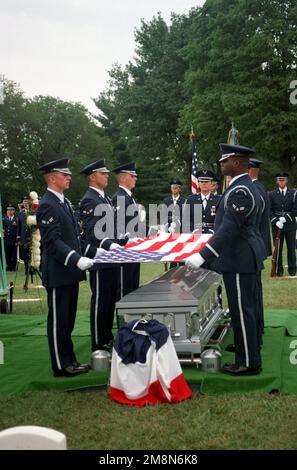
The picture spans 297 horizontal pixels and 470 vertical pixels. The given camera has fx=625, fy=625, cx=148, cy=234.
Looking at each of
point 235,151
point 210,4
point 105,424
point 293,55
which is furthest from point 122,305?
point 210,4

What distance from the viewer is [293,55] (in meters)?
27.3

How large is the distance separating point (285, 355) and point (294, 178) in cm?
2522

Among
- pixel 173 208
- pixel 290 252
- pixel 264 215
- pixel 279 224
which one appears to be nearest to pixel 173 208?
pixel 173 208

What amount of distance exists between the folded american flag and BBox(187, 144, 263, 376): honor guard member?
13.9 inches

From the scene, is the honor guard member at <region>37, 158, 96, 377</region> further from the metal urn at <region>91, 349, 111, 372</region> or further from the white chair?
the white chair

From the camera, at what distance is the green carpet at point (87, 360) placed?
4.83 m

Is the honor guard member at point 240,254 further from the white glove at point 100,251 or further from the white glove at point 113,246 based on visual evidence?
the white glove at point 113,246

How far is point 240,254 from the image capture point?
196 inches

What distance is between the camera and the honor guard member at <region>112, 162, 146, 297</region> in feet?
21.3

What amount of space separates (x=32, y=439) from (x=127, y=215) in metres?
4.60

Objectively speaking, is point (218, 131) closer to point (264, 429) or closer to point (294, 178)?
point (294, 178)

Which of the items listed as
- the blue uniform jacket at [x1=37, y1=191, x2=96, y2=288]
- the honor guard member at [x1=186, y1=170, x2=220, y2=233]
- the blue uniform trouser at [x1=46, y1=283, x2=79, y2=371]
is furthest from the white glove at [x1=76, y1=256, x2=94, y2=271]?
the honor guard member at [x1=186, y1=170, x2=220, y2=233]

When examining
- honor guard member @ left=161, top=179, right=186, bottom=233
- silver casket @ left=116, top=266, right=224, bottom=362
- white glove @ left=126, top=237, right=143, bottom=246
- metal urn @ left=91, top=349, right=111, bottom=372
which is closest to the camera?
silver casket @ left=116, top=266, right=224, bottom=362

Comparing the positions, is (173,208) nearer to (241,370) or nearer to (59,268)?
(59,268)
